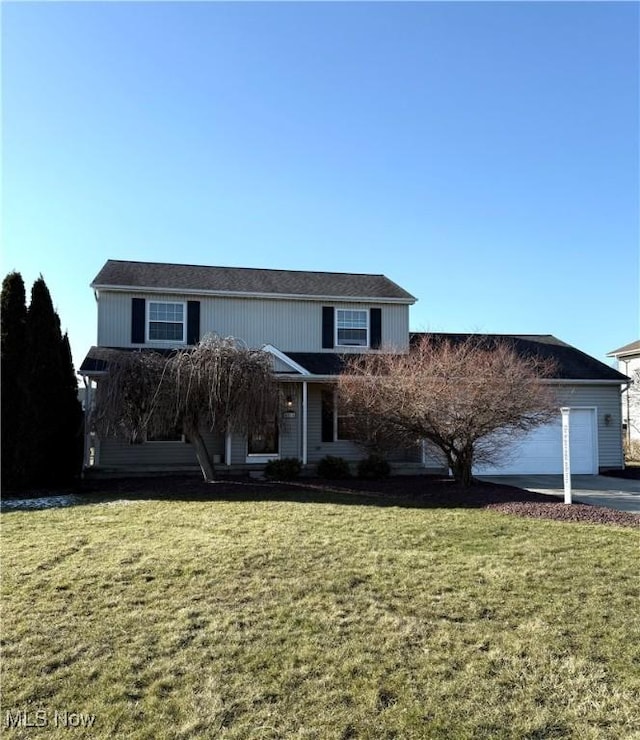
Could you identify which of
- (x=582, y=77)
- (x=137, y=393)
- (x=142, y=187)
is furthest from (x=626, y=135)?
(x=137, y=393)

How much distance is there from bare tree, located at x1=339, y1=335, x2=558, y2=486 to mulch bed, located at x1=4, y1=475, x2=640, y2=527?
1.15 m

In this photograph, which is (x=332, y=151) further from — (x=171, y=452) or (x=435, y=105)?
(x=171, y=452)

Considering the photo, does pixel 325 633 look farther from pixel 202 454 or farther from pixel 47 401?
pixel 47 401

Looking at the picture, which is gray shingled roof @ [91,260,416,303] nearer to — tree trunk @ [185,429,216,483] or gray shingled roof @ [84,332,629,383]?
gray shingled roof @ [84,332,629,383]

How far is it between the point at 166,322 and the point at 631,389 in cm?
2126

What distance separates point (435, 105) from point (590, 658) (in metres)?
11.1

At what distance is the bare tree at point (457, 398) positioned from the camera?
10.2 metres

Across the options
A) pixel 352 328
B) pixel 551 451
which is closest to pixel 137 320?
pixel 352 328

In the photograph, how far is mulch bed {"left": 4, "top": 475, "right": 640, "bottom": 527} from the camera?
848 centimetres

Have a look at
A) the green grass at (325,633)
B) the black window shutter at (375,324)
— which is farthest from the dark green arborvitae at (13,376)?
the black window shutter at (375,324)

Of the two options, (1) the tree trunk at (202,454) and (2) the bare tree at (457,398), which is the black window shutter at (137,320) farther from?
(2) the bare tree at (457,398)

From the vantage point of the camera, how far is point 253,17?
909 centimetres

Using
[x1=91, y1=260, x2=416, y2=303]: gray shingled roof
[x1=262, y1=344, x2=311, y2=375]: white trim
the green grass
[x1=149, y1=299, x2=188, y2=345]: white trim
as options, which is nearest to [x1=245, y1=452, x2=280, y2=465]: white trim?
[x1=262, y1=344, x2=311, y2=375]: white trim

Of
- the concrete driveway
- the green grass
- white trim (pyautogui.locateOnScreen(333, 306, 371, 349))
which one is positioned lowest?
the concrete driveway
